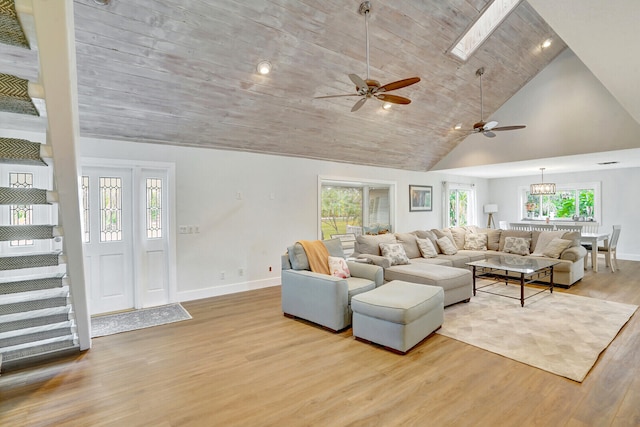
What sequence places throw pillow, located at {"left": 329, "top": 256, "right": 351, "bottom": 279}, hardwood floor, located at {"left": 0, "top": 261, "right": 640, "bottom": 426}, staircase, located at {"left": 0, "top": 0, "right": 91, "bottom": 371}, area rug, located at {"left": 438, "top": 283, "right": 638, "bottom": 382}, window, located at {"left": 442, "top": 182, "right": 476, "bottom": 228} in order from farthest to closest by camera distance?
window, located at {"left": 442, "top": 182, "right": 476, "bottom": 228}
throw pillow, located at {"left": 329, "top": 256, "right": 351, "bottom": 279}
area rug, located at {"left": 438, "top": 283, "right": 638, "bottom": 382}
hardwood floor, located at {"left": 0, "top": 261, "right": 640, "bottom": 426}
staircase, located at {"left": 0, "top": 0, "right": 91, "bottom": 371}

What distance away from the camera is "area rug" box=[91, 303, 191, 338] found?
3.62 m

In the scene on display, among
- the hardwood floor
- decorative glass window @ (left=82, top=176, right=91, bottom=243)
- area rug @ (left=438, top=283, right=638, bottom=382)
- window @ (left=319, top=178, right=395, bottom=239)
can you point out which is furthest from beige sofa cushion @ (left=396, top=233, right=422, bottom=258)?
decorative glass window @ (left=82, top=176, right=91, bottom=243)

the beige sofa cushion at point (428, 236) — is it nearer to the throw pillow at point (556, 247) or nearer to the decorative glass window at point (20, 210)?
the throw pillow at point (556, 247)

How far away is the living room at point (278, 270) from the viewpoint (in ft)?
7.44

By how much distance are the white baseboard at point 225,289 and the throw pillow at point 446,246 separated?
3143 mm

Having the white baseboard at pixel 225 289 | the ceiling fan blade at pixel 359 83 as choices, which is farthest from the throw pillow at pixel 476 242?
the ceiling fan blade at pixel 359 83

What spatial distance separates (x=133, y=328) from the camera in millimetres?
3654

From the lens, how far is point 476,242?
657 cm

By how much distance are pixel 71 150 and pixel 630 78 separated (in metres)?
4.68

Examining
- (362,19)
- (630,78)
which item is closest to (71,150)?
(362,19)

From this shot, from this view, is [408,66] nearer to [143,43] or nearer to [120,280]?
[143,43]

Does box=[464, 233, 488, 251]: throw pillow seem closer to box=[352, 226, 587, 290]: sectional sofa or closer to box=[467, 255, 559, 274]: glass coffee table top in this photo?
box=[352, 226, 587, 290]: sectional sofa

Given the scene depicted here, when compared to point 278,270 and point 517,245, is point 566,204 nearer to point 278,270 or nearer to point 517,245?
point 517,245

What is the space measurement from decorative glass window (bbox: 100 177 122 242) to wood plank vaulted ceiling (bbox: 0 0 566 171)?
65cm
